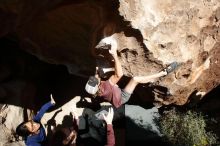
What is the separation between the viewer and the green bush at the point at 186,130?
25.1ft

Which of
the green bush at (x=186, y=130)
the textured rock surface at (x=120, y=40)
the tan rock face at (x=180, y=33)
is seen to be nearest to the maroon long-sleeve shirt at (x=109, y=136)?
the textured rock surface at (x=120, y=40)

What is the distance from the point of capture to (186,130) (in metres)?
7.69

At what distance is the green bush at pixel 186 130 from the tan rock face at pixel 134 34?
526mm

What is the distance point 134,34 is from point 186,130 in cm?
246

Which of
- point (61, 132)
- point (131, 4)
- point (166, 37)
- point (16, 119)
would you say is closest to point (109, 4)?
point (131, 4)

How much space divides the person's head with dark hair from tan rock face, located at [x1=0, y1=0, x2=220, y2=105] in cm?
126

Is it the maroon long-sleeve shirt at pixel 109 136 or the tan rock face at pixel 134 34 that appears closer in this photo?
the tan rock face at pixel 134 34

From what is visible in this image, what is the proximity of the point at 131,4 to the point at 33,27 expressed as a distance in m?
1.84

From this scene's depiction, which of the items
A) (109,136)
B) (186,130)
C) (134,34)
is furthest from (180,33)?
(186,130)

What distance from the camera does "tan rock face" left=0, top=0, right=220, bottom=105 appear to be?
5.83 meters

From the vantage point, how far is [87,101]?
764 centimetres

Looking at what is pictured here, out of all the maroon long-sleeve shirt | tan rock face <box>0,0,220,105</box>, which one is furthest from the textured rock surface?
the maroon long-sleeve shirt

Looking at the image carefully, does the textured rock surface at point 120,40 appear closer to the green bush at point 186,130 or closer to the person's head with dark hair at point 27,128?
the green bush at point 186,130

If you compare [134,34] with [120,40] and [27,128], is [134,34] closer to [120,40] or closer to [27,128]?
[120,40]
